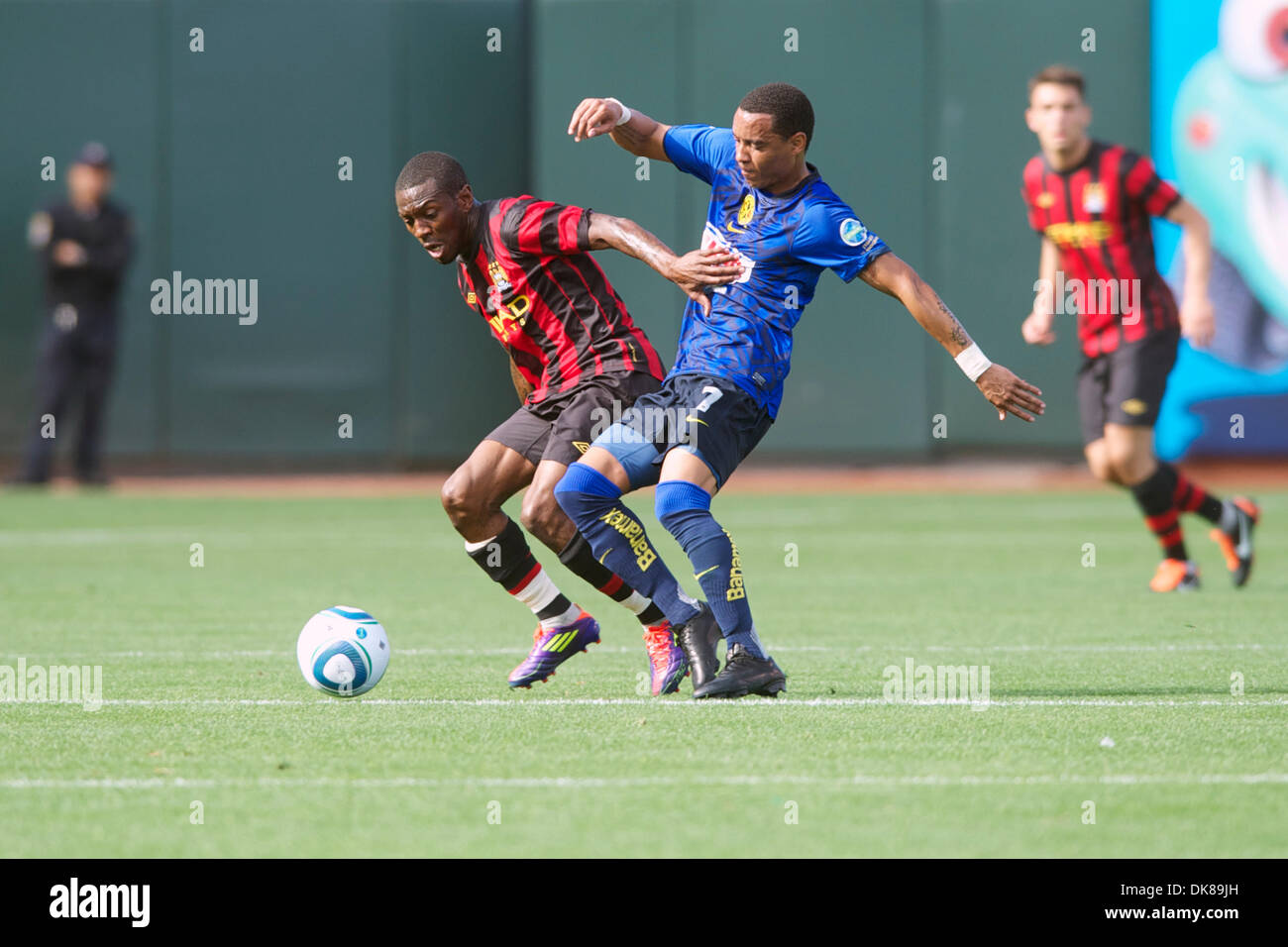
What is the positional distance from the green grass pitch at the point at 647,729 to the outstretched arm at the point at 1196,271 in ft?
4.62

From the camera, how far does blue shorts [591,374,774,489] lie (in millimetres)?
6074

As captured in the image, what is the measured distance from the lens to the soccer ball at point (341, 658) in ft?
Result: 19.9

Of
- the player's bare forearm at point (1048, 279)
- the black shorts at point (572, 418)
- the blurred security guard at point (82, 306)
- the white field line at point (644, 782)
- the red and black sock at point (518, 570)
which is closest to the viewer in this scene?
the white field line at point (644, 782)

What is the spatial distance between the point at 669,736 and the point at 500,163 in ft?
51.3

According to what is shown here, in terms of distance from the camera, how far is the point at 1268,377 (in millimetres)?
18922

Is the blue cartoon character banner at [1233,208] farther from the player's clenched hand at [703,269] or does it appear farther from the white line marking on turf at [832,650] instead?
the player's clenched hand at [703,269]

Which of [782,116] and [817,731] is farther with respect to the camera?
[782,116]

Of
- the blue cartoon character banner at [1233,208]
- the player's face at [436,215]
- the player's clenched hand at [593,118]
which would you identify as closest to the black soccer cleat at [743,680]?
the player's face at [436,215]

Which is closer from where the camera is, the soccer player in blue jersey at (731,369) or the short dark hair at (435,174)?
the soccer player in blue jersey at (731,369)

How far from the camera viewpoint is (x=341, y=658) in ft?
19.9

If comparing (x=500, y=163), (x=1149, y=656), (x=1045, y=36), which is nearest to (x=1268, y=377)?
(x=1045, y=36)

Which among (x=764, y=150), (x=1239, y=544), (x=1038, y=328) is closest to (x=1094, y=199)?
(x=1038, y=328)

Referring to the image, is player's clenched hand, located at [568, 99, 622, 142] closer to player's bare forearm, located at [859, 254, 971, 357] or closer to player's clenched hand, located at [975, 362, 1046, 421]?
player's bare forearm, located at [859, 254, 971, 357]
